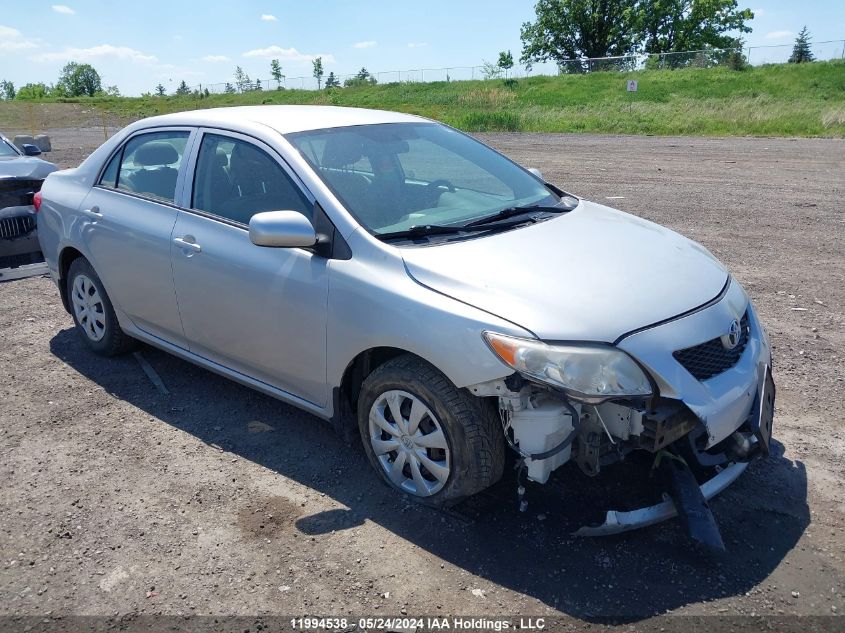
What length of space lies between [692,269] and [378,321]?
5.16 ft

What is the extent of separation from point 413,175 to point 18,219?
5200 mm

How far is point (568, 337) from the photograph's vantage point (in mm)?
2924

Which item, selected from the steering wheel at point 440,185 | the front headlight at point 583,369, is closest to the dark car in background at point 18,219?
the steering wheel at point 440,185

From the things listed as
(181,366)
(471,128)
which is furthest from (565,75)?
(181,366)

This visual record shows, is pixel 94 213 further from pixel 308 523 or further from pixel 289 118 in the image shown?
pixel 308 523

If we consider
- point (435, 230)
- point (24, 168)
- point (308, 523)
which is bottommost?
point (308, 523)

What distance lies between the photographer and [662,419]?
9.55ft

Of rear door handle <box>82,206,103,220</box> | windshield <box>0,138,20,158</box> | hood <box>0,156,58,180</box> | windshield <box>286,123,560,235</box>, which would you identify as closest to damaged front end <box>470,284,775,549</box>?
windshield <box>286,123,560,235</box>

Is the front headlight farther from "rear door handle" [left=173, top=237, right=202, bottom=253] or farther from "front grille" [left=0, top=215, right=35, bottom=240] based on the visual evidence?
"front grille" [left=0, top=215, right=35, bottom=240]

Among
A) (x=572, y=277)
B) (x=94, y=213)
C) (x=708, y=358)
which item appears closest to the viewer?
(x=708, y=358)

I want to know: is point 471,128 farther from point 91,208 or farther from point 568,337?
point 568,337

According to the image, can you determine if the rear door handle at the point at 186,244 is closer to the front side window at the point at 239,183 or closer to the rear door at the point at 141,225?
the rear door at the point at 141,225

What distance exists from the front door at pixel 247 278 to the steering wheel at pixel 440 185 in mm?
788

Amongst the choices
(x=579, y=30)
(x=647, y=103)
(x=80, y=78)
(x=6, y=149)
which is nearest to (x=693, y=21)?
(x=579, y=30)
